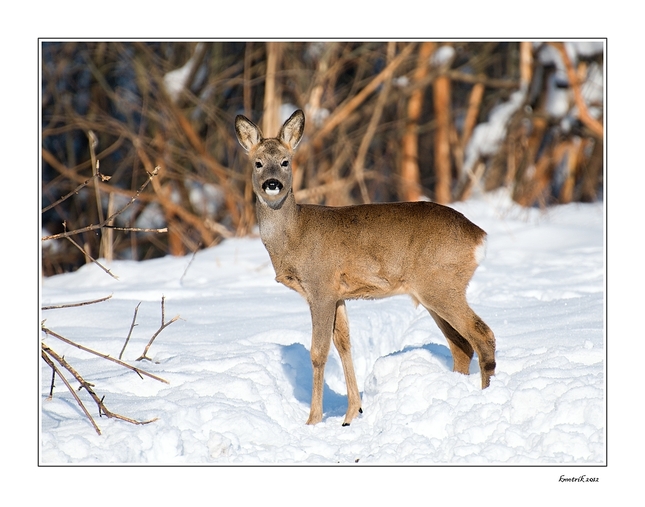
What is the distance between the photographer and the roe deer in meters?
5.46

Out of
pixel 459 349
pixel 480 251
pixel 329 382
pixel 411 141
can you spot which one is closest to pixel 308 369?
pixel 329 382

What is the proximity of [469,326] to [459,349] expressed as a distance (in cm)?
46

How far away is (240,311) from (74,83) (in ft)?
33.6

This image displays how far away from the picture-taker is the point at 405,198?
16.2m

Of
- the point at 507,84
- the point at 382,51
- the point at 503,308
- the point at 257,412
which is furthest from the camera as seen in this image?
the point at 507,84

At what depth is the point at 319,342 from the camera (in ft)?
18.2

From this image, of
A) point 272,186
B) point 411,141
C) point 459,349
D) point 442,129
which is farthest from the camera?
point 411,141

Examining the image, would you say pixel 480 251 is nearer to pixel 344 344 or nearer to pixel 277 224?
pixel 344 344

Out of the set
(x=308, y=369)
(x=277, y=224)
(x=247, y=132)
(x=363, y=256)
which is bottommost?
(x=308, y=369)

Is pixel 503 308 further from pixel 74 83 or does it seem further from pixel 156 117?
pixel 74 83

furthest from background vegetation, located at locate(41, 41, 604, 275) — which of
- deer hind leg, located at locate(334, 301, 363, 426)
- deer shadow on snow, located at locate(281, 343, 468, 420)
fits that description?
deer hind leg, located at locate(334, 301, 363, 426)

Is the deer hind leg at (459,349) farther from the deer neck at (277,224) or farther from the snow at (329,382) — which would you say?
the deer neck at (277,224)

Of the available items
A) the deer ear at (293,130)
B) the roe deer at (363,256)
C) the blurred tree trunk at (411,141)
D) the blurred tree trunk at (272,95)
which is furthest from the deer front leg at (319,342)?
the blurred tree trunk at (411,141)

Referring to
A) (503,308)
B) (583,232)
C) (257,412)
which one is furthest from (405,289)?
(583,232)
